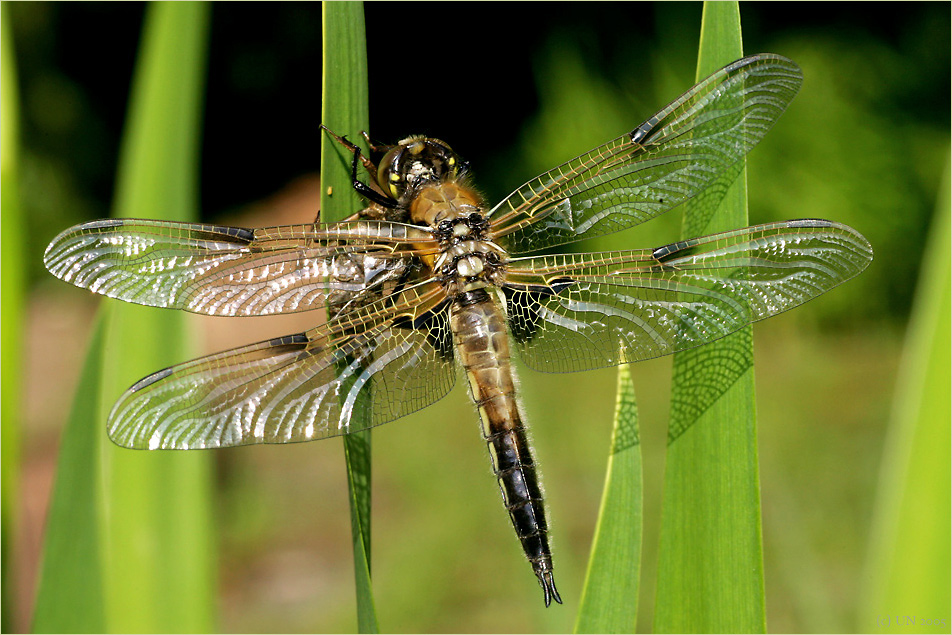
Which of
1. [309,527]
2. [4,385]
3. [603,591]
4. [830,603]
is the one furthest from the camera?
[309,527]

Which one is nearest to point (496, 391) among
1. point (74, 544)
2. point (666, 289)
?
point (666, 289)

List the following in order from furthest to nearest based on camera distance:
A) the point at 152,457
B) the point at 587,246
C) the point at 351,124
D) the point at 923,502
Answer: the point at 587,246
the point at 152,457
the point at 351,124
the point at 923,502

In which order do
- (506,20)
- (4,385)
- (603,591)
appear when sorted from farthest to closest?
(506,20)
(4,385)
(603,591)

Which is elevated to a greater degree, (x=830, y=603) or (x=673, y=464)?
(x=673, y=464)

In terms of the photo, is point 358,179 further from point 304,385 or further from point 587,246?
point 587,246

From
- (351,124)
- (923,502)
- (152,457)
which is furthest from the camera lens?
(152,457)

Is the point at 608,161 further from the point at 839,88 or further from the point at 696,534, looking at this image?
the point at 839,88

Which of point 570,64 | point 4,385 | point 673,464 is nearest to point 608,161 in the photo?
point 673,464

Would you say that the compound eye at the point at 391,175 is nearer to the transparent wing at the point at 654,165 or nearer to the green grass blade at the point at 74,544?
the transparent wing at the point at 654,165
